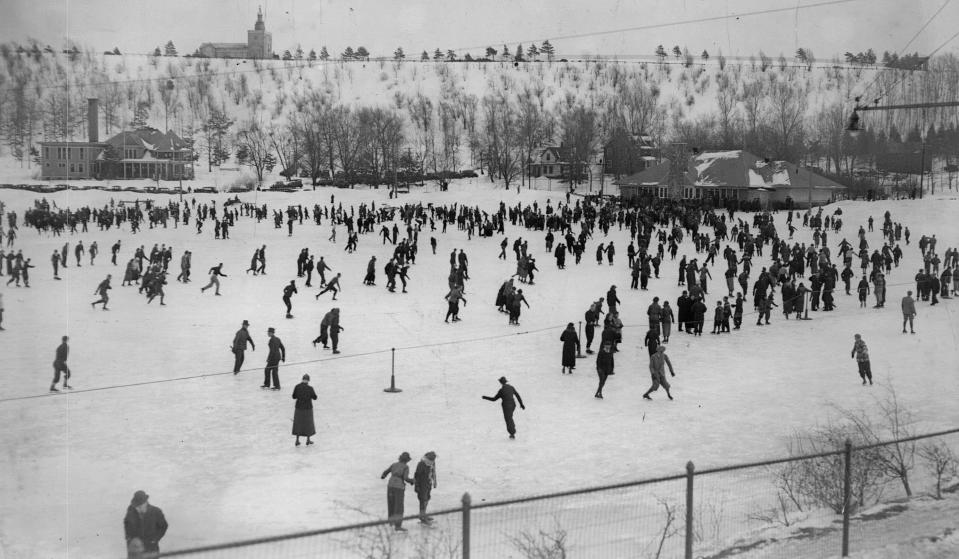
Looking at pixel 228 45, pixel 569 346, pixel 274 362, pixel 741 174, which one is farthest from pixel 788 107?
pixel 274 362

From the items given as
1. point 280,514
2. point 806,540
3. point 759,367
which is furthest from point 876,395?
point 280,514

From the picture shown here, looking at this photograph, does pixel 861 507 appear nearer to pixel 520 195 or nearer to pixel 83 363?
pixel 83 363

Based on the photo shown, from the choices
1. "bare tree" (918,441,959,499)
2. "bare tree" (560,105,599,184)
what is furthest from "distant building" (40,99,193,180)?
"bare tree" (918,441,959,499)

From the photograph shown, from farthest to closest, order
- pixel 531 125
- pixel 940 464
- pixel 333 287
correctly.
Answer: pixel 531 125
pixel 333 287
pixel 940 464

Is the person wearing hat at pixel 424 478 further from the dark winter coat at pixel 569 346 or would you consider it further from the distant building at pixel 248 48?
the distant building at pixel 248 48

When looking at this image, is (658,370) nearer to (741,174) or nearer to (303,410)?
(303,410)

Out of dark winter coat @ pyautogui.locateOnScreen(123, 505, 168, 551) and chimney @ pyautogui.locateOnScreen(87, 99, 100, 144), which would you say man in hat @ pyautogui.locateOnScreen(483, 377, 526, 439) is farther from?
chimney @ pyautogui.locateOnScreen(87, 99, 100, 144)

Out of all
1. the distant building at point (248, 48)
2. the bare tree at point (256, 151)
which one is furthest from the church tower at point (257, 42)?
the bare tree at point (256, 151)
